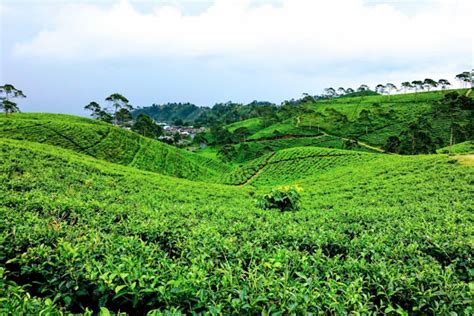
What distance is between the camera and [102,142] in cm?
4119

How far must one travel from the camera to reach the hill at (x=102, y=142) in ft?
122

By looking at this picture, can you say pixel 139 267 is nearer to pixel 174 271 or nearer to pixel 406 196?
pixel 174 271

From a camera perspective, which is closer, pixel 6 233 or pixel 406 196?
pixel 6 233

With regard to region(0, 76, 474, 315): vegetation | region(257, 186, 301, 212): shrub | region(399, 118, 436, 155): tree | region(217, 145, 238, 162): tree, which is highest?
region(0, 76, 474, 315): vegetation

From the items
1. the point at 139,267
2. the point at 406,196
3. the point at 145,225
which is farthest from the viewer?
the point at 406,196

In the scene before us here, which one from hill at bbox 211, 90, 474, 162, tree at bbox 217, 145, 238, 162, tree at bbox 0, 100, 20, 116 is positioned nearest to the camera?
tree at bbox 0, 100, 20, 116

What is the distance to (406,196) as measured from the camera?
41.8ft

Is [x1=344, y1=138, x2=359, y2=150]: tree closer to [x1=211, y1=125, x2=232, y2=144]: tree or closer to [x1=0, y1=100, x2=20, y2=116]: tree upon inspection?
[x1=211, y1=125, x2=232, y2=144]: tree

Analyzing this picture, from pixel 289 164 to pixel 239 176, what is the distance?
9.30 meters

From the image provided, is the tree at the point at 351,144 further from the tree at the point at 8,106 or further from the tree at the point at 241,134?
the tree at the point at 8,106

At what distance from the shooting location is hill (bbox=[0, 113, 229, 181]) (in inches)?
1463

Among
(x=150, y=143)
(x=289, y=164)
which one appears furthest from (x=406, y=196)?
(x=150, y=143)

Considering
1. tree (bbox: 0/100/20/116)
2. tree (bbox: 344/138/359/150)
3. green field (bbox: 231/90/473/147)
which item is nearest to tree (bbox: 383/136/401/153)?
tree (bbox: 344/138/359/150)

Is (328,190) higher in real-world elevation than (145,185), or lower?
lower
